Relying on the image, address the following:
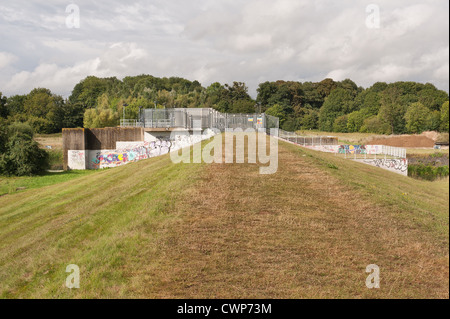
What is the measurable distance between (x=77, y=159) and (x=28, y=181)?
34.3ft

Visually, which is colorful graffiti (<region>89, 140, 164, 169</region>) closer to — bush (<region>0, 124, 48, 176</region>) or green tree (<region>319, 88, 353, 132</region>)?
bush (<region>0, 124, 48, 176</region>)

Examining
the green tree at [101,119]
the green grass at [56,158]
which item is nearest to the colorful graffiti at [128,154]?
the green grass at [56,158]

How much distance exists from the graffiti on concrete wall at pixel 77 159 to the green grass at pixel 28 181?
4.48 metres

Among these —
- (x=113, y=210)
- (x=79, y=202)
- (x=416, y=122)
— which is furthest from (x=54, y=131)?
(x=416, y=122)

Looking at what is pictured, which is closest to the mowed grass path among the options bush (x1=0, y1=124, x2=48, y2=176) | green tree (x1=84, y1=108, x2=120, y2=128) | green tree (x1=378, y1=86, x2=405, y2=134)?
green tree (x1=378, y1=86, x2=405, y2=134)

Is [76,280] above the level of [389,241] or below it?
below

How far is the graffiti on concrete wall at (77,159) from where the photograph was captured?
4450 centimetres

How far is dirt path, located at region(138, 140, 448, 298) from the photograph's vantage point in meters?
6.45

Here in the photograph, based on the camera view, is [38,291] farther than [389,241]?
Yes

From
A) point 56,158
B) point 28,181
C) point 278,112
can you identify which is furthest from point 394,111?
point 278,112

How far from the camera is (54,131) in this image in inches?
3442

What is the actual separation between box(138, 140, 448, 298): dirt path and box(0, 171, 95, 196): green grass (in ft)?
81.9
